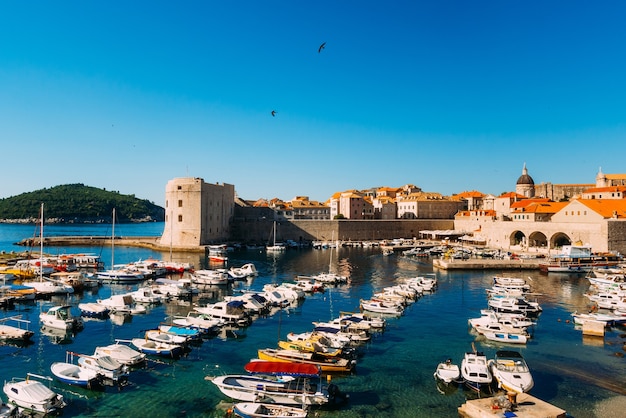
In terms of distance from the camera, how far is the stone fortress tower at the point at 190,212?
5031cm

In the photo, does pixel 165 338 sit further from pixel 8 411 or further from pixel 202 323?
pixel 8 411

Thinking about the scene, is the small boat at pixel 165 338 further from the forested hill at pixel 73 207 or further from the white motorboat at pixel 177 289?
the forested hill at pixel 73 207

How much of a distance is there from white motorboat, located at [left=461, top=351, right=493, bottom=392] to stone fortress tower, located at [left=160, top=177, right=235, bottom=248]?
40544 mm

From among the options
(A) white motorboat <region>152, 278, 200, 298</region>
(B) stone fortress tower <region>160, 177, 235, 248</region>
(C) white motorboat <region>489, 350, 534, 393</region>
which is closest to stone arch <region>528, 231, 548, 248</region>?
(B) stone fortress tower <region>160, 177, 235, 248</region>

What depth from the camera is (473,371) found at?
12.5 meters

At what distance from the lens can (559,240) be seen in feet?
145

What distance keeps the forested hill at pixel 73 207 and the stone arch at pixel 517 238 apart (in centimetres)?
11740

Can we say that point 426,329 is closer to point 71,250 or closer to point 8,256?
point 8,256

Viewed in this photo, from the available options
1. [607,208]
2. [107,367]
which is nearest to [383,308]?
[107,367]

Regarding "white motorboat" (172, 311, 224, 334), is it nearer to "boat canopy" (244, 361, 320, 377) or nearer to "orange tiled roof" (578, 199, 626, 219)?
"boat canopy" (244, 361, 320, 377)

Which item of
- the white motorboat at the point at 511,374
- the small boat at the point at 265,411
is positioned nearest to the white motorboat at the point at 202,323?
the small boat at the point at 265,411

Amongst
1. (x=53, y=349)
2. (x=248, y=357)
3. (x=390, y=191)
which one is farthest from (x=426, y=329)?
(x=390, y=191)

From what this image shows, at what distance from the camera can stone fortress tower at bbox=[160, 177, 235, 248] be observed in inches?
1981

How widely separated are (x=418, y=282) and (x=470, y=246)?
81.4 feet
